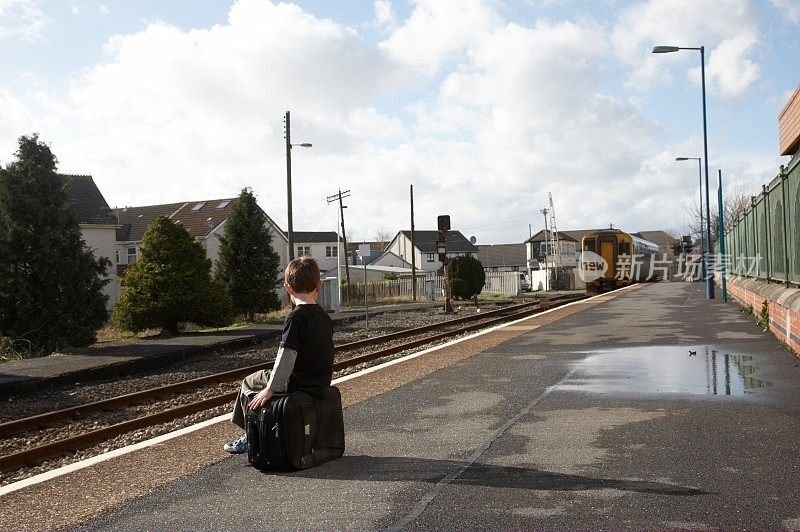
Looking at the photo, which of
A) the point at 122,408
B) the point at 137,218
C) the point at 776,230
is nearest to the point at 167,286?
the point at 122,408

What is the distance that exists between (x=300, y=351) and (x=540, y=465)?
175 cm

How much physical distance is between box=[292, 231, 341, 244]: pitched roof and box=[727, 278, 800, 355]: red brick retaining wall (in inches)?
3100

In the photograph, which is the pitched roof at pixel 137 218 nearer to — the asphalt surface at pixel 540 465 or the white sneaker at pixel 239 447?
the asphalt surface at pixel 540 465

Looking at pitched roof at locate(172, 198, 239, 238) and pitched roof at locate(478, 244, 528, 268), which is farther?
pitched roof at locate(478, 244, 528, 268)

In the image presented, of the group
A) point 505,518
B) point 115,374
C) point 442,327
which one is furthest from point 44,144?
point 505,518

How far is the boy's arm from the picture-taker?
5.26 metres

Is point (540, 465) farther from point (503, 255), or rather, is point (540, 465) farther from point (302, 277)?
point (503, 255)

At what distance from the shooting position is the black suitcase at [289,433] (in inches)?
206

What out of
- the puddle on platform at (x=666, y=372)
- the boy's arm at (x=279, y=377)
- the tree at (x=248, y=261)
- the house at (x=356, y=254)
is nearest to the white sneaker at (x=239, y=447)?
the boy's arm at (x=279, y=377)

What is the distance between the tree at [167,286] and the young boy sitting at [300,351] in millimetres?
16576

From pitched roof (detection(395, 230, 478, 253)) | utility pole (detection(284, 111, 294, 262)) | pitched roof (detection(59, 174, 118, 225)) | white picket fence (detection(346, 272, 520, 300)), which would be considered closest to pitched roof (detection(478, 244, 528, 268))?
pitched roof (detection(395, 230, 478, 253))

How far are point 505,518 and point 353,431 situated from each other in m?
2.66

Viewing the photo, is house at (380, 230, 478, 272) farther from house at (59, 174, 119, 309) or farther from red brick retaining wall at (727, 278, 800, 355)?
red brick retaining wall at (727, 278, 800, 355)

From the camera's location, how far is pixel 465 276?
4041 centimetres
